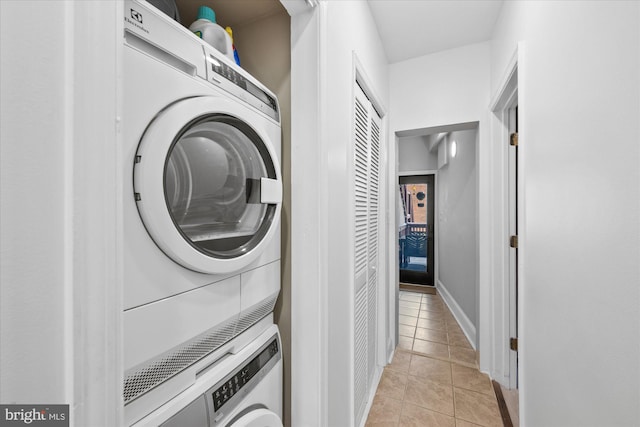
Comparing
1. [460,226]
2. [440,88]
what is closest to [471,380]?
[460,226]

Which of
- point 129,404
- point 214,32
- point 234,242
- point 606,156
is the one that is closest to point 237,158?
point 234,242

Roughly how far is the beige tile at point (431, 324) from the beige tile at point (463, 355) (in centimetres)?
42

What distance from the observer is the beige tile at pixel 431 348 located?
240 centimetres

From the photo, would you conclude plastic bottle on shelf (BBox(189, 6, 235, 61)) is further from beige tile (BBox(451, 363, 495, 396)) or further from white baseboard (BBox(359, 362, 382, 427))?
beige tile (BBox(451, 363, 495, 396))

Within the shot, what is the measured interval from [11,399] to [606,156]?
3.92ft

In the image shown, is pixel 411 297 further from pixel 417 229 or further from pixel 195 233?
pixel 195 233

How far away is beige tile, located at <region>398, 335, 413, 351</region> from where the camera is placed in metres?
2.53

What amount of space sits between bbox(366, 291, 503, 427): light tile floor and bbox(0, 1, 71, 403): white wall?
1.85m

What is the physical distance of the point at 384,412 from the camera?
1.72m

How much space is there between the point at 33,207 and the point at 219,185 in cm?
48

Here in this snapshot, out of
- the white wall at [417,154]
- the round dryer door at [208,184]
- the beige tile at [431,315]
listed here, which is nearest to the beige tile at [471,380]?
the beige tile at [431,315]

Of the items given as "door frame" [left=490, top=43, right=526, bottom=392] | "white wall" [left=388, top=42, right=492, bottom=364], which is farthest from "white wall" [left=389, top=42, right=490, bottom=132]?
"door frame" [left=490, top=43, right=526, bottom=392]

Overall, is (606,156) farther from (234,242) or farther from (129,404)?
(129,404)

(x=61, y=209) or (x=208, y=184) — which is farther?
(x=208, y=184)
